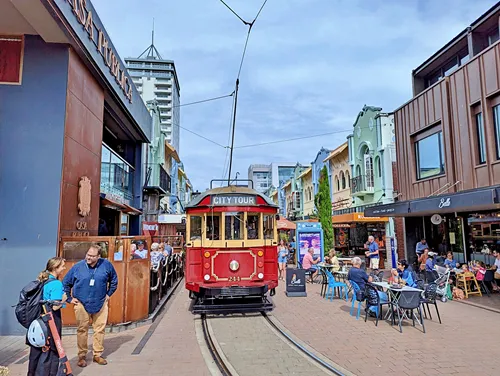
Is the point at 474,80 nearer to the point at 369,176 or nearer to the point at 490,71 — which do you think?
the point at 490,71

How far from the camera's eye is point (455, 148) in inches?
475

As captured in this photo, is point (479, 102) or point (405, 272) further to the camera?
point (479, 102)

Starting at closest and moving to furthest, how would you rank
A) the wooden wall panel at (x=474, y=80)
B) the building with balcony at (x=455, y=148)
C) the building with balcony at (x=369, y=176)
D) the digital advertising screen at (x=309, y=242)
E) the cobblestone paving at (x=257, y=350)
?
the cobblestone paving at (x=257, y=350), the building with balcony at (x=455, y=148), the wooden wall panel at (x=474, y=80), the digital advertising screen at (x=309, y=242), the building with balcony at (x=369, y=176)

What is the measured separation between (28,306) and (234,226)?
508 centimetres

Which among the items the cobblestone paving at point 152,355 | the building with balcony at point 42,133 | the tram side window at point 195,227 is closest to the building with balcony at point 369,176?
the tram side window at point 195,227

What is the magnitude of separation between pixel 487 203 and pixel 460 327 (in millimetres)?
2993

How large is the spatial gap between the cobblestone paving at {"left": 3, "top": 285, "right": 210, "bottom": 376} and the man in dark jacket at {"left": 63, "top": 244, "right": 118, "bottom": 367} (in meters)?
0.27

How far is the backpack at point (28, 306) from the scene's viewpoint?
3998mm

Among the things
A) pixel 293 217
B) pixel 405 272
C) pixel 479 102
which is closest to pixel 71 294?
pixel 405 272

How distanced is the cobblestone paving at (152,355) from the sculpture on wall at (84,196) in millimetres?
2879

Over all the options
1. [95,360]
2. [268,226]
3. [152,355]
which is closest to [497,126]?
[268,226]

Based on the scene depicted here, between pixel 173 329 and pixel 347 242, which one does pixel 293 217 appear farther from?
pixel 173 329

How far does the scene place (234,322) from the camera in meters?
7.91

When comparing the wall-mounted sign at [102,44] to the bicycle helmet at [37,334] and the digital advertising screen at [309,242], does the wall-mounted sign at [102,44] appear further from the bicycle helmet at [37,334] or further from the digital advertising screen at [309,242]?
the digital advertising screen at [309,242]
